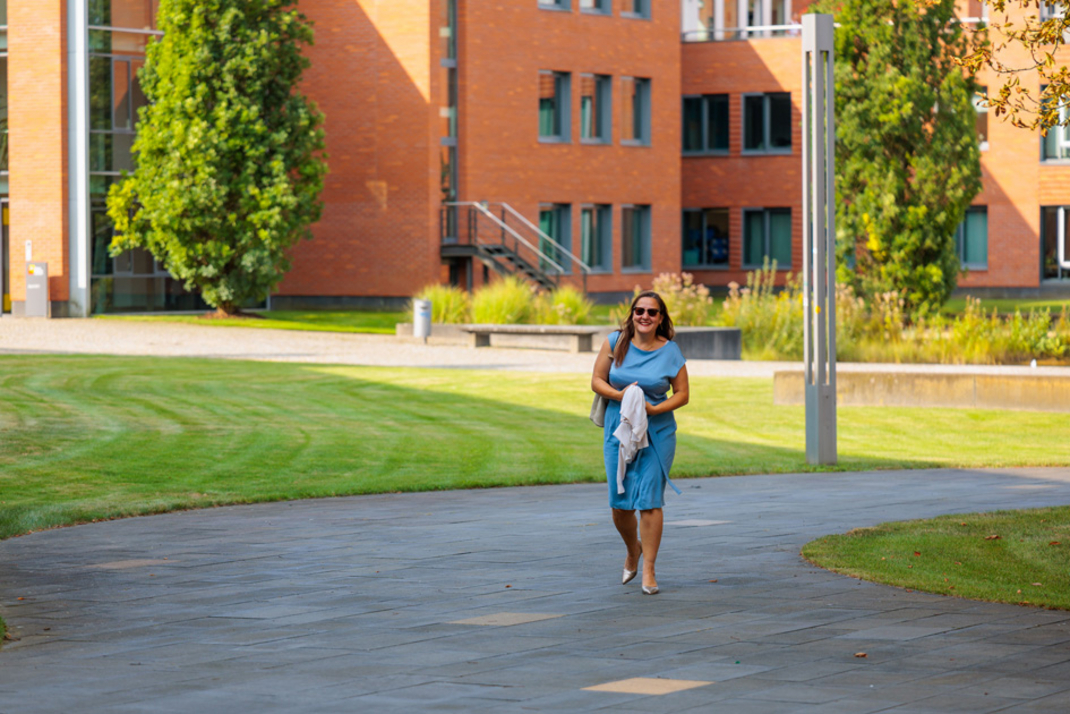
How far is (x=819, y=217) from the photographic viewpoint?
13.9 meters

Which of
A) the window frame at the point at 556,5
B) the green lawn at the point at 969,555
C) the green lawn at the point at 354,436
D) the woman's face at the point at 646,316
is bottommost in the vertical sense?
the green lawn at the point at 969,555

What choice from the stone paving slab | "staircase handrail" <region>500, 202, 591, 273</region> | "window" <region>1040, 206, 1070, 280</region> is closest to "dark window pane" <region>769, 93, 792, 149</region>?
"window" <region>1040, 206, 1070, 280</region>

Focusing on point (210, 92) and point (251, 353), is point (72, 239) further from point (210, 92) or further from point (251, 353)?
point (251, 353)

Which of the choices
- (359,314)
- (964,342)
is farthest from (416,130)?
(964,342)

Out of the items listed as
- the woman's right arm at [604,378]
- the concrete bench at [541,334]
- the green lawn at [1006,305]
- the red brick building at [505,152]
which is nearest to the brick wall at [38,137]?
the red brick building at [505,152]

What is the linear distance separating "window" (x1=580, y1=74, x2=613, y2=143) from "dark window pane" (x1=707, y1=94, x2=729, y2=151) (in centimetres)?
571

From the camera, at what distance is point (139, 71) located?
115 feet

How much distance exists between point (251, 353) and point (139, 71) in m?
10.0

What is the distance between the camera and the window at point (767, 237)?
49.0 meters

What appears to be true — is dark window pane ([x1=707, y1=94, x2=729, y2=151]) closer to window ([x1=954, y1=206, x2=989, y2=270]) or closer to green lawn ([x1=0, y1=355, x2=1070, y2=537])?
window ([x1=954, y1=206, x2=989, y2=270])

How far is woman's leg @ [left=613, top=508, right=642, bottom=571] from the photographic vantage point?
8477 millimetres

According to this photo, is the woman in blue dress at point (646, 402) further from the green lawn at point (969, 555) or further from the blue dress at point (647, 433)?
the green lawn at point (969, 555)

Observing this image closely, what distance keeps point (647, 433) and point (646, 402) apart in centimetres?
16

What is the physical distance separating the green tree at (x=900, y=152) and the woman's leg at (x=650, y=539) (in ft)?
71.0
